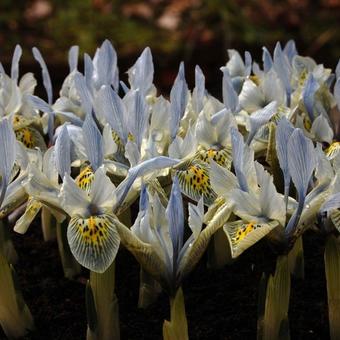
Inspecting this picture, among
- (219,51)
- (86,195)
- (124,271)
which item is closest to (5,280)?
(86,195)

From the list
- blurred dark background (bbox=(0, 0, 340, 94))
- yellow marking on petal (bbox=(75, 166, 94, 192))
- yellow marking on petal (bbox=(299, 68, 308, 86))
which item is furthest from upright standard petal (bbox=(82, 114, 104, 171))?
blurred dark background (bbox=(0, 0, 340, 94))

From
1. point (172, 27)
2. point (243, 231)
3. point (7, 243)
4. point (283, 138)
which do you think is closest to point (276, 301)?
point (243, 231)

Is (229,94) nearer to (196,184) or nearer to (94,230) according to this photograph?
(196,184)

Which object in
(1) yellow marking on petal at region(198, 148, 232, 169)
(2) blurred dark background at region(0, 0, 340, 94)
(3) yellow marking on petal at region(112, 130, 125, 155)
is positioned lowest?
(2) blurred dark background at region(0, 0, 340, 94)

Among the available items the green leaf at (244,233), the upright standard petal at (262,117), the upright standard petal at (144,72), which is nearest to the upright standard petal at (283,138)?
the green leaf at (244,233)

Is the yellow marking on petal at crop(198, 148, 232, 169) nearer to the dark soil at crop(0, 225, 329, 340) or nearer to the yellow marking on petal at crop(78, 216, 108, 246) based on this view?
the dark soil at crop(0, 225, 329, 340)

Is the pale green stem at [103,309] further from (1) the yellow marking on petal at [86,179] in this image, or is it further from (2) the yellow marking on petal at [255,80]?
(2) the yellow marking on petal at [255,80]
